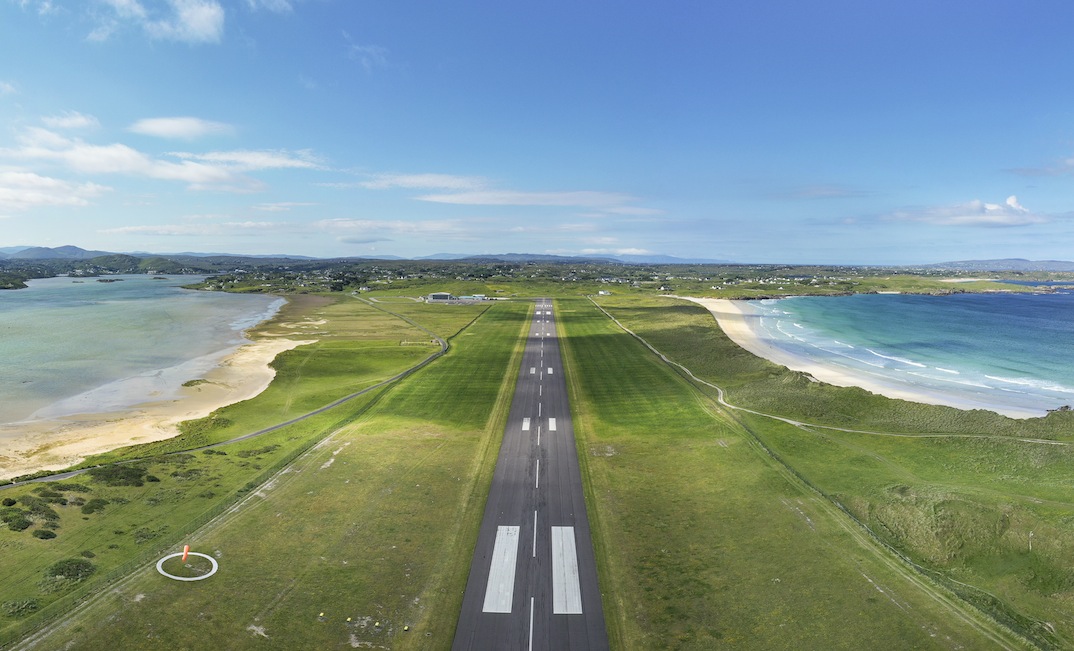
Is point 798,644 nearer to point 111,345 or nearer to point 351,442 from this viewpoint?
point 351,442

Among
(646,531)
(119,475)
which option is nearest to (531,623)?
(646,531)

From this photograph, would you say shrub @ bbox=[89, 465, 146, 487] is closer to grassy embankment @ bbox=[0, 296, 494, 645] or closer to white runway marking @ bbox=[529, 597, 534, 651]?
grassy embankment @ bbox=[0, 296, 494, 645]

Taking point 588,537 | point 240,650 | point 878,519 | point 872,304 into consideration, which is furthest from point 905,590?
point 872,304

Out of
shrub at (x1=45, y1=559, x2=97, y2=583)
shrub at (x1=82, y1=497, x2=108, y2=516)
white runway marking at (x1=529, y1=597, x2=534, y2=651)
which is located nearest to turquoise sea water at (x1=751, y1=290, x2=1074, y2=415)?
white runway marking at (x1=529, y1=597, x2=534, y2=651)

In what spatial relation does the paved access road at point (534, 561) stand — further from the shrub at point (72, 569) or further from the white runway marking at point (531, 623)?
the shrub at point (72, 569)

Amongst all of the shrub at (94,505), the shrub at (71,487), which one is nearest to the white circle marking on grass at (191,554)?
the shrub at (94,505)
